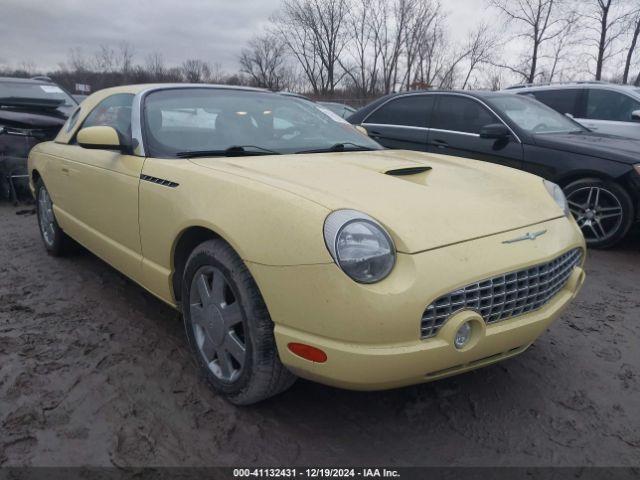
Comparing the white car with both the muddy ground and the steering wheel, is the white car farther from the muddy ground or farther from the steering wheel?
the steering wheel

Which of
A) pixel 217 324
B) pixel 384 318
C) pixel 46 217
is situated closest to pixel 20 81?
pixel 46 217

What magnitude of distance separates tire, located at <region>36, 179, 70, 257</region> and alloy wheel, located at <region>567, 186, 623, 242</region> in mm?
4671

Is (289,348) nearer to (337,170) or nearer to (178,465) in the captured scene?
(178,465)

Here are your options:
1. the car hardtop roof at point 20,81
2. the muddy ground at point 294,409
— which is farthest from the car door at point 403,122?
the car hardtop roof at point 20,81

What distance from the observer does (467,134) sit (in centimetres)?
545

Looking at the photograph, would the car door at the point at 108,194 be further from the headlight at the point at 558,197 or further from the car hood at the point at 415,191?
the headlight at the point at 558,197

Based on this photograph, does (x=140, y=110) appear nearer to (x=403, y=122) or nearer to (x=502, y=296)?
(x=502, y=296)

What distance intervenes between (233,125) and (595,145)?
3684 mm

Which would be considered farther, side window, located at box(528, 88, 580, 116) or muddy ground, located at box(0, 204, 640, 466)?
side window, located at box(528, 88, 580, 116)

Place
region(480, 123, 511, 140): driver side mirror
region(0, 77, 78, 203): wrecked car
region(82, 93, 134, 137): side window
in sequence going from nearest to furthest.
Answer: region(82, 93, 134, 137): side window < region(480, 123, 511, 140): driver side mirror < region(0, 77, 78, 203): wrecked car

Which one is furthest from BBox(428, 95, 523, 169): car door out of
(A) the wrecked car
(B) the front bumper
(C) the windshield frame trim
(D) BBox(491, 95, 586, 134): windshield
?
(A) the wrecked car

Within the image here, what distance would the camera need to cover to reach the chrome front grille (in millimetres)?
1764

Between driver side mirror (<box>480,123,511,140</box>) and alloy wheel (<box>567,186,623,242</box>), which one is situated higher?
driver side mirror (<box>480,123,511,140</box>)

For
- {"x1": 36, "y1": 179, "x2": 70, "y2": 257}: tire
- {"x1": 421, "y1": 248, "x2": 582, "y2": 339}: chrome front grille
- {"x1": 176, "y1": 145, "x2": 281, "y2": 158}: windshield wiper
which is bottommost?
{"x1": 36, "y1": 179, "x2": 70, "y2": 257}: tire
